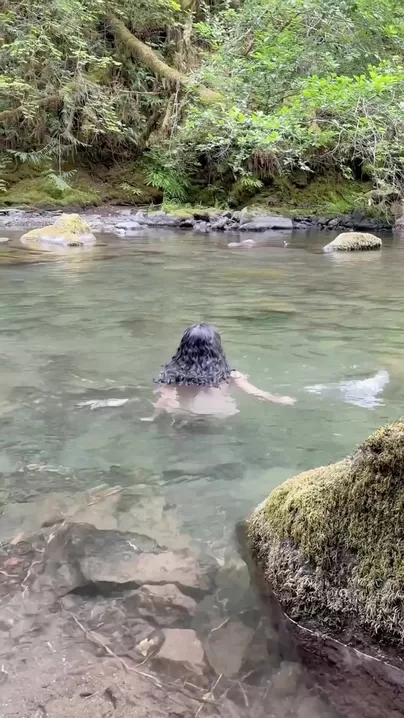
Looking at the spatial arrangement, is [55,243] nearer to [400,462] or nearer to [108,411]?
[108,411]

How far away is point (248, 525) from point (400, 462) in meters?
1.13

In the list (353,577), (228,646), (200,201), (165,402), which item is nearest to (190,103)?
(200,201)

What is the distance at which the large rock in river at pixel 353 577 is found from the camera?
2135 mm

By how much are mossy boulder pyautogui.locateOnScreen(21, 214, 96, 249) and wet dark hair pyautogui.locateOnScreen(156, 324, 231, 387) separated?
11525mm

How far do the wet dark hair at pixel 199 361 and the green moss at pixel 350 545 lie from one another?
2400 millimetres

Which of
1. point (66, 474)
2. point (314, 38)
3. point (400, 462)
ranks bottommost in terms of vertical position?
point (66, 474)

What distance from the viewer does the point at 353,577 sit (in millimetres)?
2289

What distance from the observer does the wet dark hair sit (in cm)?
496

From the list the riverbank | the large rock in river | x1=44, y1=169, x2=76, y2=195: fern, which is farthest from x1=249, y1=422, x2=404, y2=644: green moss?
x1=44, y1=169, x2=76, y2=195: fern

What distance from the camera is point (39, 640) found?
2281mm

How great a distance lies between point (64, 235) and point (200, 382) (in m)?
12.2

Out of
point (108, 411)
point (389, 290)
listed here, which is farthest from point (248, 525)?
point (389, 290)

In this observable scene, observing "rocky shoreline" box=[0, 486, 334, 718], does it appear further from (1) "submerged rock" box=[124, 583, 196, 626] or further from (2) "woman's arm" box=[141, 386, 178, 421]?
(2) "woman's arm" box=[141, 386, 178, 421]

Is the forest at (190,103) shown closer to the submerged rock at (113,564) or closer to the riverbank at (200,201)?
the riverbank at (200,201)
